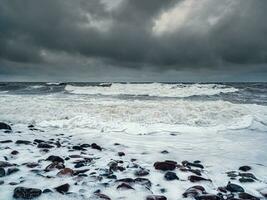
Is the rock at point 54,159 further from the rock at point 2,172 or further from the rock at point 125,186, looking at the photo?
the rock at point 125,186

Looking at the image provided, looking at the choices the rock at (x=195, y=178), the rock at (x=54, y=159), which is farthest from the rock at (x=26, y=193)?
the rock at (x=195, y=178)

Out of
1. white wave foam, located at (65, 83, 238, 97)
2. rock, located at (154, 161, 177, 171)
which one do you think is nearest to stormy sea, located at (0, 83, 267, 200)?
rock, located at (154, 161, 177, 171)

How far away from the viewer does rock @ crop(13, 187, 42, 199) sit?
3.12 m

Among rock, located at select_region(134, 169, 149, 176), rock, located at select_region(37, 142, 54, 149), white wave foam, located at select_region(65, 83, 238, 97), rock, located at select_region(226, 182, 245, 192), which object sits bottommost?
rock, located at select_region(37, 142, 54, 149)

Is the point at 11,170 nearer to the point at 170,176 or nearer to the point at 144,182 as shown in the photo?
the point at 144,182

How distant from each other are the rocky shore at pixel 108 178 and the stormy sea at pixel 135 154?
0.01 metres

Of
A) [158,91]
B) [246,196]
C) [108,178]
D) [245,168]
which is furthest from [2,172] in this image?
[158,91]

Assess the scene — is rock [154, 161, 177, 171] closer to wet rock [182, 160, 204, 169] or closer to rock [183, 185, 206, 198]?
wet rock [182, 160, 204, 169]

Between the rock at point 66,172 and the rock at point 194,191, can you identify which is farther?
the rock at point 66,172

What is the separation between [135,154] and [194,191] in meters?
2.40

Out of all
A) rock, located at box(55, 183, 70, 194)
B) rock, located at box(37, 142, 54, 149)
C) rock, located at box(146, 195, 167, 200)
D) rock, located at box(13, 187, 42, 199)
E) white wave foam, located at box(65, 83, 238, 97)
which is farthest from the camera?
white wave foam, located at box(65, 83, 238, 97)

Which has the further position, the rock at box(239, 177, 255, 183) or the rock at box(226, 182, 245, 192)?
the rock at box(239, 177, 255, 183)

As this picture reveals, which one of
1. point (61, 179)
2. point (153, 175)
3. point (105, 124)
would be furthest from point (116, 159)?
point (105, 124)

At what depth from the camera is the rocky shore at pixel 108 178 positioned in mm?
3365
